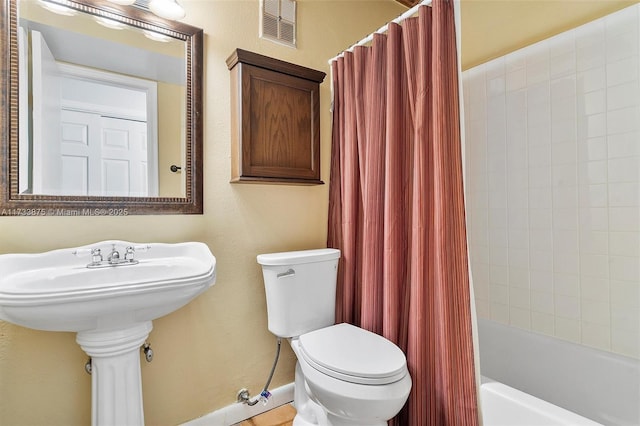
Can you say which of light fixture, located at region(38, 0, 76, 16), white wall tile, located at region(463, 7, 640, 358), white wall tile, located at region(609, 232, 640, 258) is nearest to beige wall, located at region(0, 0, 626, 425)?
white wall tile, located at region(463, 7, 640, 358)

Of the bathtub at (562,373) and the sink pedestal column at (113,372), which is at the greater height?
the sink pedestal column at (113,372)

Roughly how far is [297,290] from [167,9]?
136 cm

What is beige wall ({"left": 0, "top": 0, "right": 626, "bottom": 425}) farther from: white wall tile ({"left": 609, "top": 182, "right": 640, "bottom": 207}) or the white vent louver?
white wall tile ({"left": 609, "top": 182, "right": 640, "bottom": 207})

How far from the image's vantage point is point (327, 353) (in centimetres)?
124

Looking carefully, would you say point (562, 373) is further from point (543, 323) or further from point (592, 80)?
point (592, 80)

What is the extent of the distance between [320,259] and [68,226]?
41.2 inches

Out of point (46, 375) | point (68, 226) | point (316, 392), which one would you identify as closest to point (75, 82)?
point (68, 226)

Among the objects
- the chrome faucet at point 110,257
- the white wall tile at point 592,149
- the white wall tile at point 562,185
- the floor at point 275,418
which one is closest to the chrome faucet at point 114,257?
the chrome faucet at point 110,257

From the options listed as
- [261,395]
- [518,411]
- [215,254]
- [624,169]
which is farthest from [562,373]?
[215,254]

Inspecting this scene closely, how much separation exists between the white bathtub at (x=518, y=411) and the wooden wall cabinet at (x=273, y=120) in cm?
122

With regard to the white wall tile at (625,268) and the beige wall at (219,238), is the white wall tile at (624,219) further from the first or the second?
the beige wall at (219,238)

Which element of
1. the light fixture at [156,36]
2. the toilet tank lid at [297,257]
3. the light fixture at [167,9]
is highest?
the light fixture at [167,9]

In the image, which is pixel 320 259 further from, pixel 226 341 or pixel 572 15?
pixel 572 15

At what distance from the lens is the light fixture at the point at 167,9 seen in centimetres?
135
